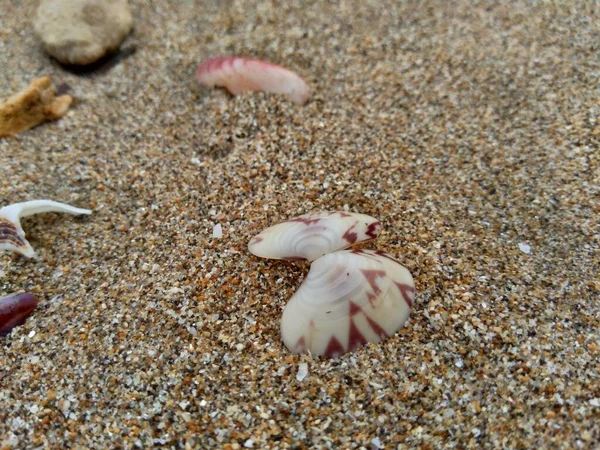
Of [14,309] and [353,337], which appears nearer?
[353,337]

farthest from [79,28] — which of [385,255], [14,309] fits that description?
[385,255]

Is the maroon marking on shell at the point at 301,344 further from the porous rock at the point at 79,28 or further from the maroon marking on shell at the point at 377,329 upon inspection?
the porous rock at the point at 79,28

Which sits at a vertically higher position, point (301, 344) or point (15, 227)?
point (15, 227)

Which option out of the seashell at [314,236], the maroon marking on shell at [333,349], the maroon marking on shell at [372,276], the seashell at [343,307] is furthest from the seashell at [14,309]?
the maroon marking on shell at [372,276]

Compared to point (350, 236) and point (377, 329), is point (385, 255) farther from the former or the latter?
point (377, 329)

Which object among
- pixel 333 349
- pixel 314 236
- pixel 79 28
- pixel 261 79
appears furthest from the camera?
pixel 79 28

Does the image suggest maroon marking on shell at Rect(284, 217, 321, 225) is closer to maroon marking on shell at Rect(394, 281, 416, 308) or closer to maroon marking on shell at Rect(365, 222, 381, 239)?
maroon marking on shell at Rect(365, 222, 381, 239)

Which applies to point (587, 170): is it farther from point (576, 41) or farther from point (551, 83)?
point (576, 41)
